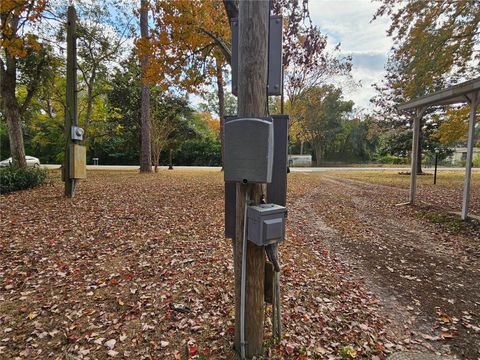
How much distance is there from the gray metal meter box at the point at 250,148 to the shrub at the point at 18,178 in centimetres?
825

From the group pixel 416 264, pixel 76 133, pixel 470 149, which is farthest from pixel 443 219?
pixel 76 133

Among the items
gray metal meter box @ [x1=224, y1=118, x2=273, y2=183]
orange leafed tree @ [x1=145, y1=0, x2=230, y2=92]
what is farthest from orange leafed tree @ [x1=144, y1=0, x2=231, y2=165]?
gray metal meter box @ [x1=224, y1=118, x2=273, y2=183]

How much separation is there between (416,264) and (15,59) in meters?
11.4

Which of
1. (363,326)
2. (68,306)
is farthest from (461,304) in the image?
(68,306)

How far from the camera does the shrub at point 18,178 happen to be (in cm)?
714

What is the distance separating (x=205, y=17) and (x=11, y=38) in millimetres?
5527

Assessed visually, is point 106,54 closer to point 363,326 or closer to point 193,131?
point 193,131

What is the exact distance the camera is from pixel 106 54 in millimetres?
10891

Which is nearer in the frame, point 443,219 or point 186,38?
point 443,219

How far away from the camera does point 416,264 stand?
3.50m

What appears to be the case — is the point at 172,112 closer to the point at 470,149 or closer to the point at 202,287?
the point at 470,149

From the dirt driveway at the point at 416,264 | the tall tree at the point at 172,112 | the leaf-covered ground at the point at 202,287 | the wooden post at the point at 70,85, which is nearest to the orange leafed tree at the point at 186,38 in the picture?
the wooden post at the point at 70,85

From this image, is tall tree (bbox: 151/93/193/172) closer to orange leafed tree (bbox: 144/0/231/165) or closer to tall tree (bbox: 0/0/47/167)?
tall tree (bbox: 0/0/47/167)

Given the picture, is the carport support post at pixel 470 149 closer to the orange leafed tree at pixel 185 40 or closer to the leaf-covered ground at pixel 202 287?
the leaf-covered ground at pixel 202 287
